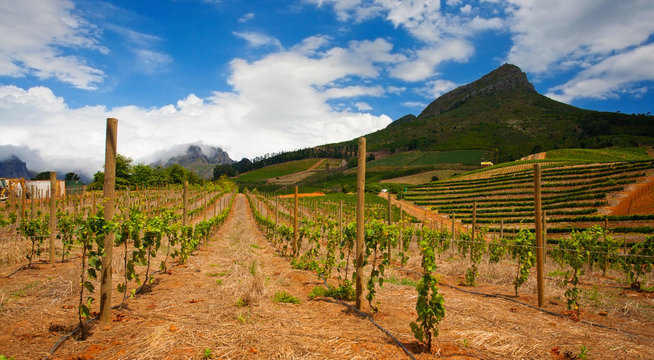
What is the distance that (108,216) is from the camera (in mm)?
3961

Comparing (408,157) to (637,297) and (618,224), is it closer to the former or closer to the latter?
(618,224)

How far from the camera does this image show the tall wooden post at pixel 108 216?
393 cm

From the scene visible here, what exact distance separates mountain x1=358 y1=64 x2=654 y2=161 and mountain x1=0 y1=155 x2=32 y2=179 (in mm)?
193217

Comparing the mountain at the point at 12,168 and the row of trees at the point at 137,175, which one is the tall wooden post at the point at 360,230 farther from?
the mountain at the point at 12,168

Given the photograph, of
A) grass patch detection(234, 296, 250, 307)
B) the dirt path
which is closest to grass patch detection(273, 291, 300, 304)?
the dirt path

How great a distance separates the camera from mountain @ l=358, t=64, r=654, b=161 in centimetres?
9581

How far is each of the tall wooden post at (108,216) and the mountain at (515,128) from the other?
100667mm

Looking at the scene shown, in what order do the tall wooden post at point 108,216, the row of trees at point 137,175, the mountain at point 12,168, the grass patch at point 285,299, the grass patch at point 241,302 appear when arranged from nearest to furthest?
1. the tall wooden post at point 108,216
2. the grass patch at point 241,302
3. the grass patch at point 285,299
4. the row of trees at point 137,175
5. the mountain at point 12,168

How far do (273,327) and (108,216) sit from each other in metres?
2.40

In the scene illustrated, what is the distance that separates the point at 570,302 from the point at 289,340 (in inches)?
172

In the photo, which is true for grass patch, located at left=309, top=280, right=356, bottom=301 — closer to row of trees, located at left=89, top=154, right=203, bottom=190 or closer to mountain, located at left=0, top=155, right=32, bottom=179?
row of trees, located at left=89, top=154, right=203, bottom=190

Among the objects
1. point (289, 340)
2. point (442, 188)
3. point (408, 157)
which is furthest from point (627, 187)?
point (408, 157)

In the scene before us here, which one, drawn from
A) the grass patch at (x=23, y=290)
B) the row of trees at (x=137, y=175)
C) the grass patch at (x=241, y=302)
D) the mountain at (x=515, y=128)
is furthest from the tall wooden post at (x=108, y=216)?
the mountain at (x=515, y=128)

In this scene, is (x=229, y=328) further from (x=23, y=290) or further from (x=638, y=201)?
(x=638, y=201)
